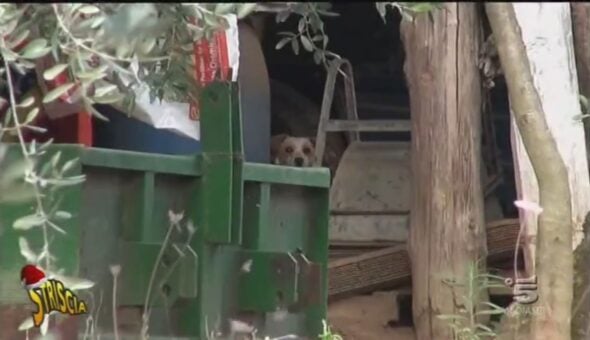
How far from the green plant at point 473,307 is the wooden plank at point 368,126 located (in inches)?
57.9

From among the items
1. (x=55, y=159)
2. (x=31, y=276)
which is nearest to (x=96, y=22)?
(x=55, y=159)

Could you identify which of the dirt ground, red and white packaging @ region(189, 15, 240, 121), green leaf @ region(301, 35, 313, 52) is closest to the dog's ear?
the dirt ground

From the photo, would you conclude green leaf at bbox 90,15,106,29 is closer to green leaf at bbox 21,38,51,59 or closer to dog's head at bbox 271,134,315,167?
green leaf at bbox 21,38,51,59

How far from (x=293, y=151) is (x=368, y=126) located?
38cm

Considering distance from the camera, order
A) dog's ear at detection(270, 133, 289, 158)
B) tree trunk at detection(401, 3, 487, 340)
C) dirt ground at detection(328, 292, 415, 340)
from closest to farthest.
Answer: tree trunk at detection(401, 3, 487, 340), dirt ground at detection(328, 292, 415, 340), dog's ear at detection(270, 133, 289, 158)

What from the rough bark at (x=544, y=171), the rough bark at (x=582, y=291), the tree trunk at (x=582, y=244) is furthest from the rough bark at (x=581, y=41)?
the rough bark at (x=544, y=171)

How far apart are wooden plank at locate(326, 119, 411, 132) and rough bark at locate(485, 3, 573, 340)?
2.65 meters

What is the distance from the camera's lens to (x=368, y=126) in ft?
19.8

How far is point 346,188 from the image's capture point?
5625 mm

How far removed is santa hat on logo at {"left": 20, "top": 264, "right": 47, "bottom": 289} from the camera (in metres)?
2.54

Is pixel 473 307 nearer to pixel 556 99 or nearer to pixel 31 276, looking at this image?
pixel 556 99

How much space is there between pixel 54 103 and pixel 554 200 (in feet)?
4.34

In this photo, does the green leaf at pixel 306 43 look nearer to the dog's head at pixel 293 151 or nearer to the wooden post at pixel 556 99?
the wooden post at pixel 556 99

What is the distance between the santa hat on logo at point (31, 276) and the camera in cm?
254
